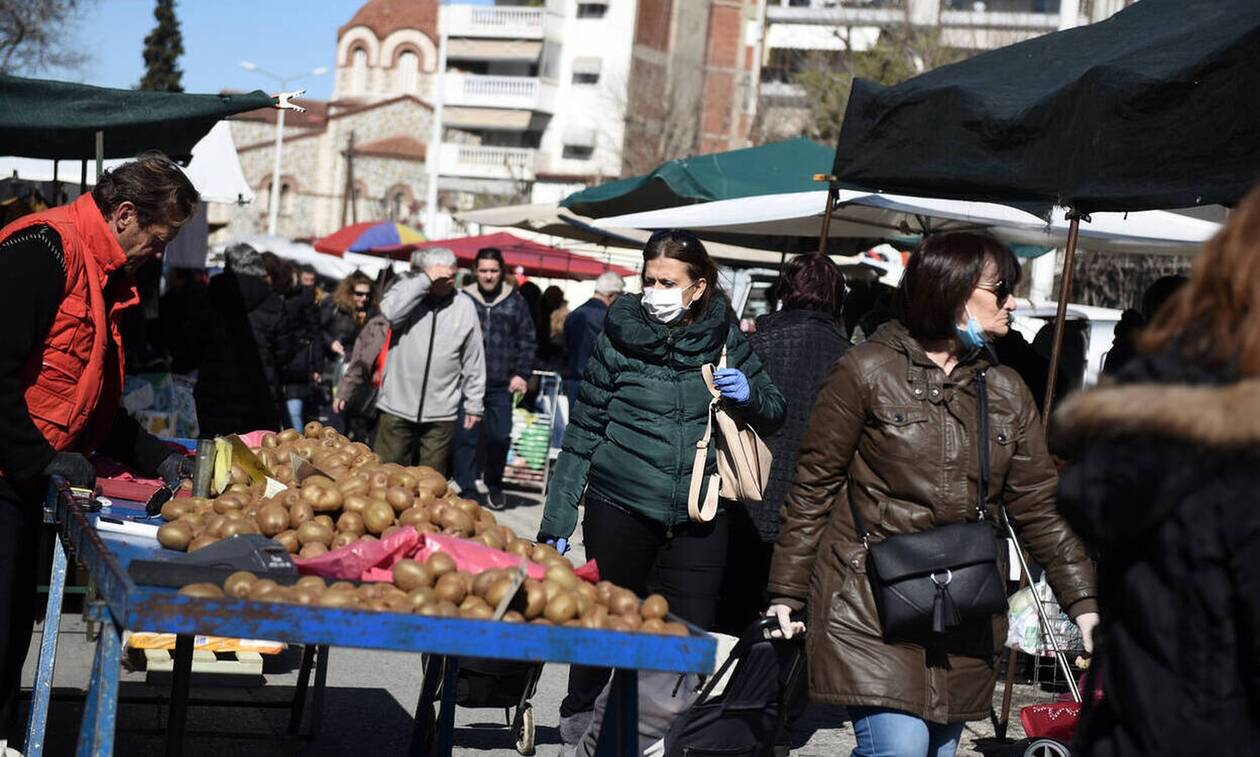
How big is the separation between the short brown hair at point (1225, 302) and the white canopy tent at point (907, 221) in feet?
21.2

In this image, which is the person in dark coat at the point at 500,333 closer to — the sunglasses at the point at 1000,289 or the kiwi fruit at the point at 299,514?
the kiwi fruit at the point at 299,514

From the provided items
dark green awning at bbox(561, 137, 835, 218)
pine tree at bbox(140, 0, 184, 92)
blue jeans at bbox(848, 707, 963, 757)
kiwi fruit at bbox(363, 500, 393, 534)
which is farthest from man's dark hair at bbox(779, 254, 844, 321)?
pine tree at bbox(140, 0, 184, 92)

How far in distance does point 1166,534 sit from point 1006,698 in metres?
5.13

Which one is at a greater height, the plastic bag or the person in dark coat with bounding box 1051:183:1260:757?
the person in dark coat with bounding box 1051:183:1260:757

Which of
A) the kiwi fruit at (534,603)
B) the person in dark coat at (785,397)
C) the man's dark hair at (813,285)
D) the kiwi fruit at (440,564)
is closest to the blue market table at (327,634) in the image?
the kiwi fruit at (534,603)

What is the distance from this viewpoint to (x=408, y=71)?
89688 mm

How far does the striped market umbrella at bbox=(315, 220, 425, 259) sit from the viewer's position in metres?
25.8

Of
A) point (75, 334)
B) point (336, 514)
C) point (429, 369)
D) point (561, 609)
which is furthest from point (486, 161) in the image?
point (561, 609)

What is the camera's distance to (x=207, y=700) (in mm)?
6824

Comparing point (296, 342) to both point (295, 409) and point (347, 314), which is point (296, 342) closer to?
point (295, 409)

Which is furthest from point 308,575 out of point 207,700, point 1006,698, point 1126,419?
point 1006,698

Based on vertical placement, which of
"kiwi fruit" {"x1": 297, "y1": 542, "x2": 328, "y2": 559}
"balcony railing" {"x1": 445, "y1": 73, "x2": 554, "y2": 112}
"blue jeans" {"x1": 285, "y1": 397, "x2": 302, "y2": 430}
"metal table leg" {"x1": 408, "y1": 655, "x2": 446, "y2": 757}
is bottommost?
"blue jeans" {"x1": 285, "y1": 397, "x2": 302, "y2": 430}

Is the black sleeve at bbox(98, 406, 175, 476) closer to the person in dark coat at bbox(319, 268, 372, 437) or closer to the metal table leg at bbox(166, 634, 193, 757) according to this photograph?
the metal table leg at bbox(166, 634, 193, 757)

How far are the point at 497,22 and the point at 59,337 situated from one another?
68740 millimetres
